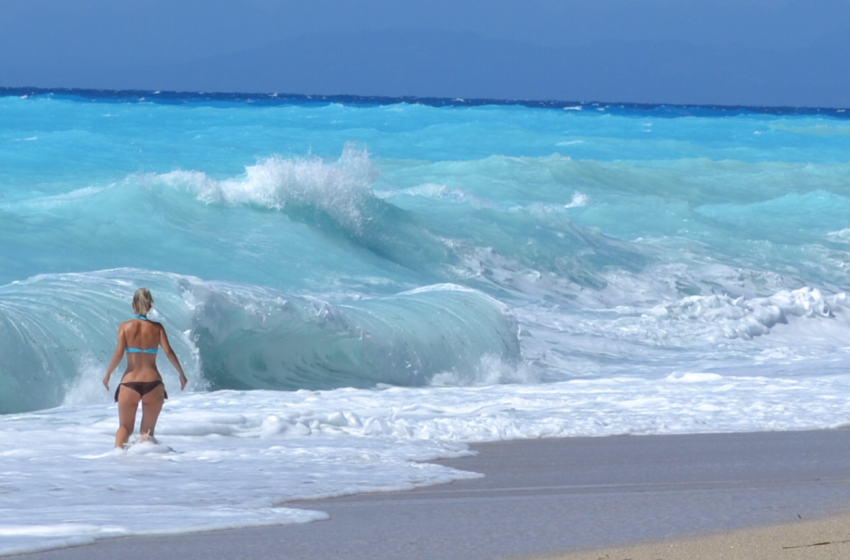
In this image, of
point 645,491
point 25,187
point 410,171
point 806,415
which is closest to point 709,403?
point 806,415

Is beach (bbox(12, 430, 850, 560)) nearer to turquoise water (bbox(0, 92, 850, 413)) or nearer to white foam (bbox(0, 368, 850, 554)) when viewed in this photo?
white foam (bbox(0, 368, 850, 554))

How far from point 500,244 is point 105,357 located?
8736 millimetres

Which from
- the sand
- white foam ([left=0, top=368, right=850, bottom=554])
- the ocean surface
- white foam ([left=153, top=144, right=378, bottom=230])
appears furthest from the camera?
white foam ([left=153, top=144, right=378, bottom=230])

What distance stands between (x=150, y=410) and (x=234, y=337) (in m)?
3.51

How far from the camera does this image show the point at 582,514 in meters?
4.79

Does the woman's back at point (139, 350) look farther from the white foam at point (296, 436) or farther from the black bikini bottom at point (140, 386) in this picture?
the white foam at point (296, 436)

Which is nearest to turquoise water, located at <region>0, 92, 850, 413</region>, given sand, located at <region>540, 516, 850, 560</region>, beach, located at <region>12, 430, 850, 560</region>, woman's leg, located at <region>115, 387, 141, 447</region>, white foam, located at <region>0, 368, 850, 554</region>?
white foam, located at <region>0, 368, 850, 554</region>

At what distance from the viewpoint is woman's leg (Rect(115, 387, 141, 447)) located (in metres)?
6.07

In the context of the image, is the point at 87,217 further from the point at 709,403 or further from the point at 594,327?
the point at 709,403

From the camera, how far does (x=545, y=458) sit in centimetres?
652

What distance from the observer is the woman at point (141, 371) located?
20.1 ft

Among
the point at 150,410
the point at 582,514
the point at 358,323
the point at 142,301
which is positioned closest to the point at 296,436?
the point at 150,410

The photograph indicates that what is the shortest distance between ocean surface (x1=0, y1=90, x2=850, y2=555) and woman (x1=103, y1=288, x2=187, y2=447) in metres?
0.13

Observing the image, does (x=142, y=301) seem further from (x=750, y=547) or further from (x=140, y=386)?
(x=750, y=547)
